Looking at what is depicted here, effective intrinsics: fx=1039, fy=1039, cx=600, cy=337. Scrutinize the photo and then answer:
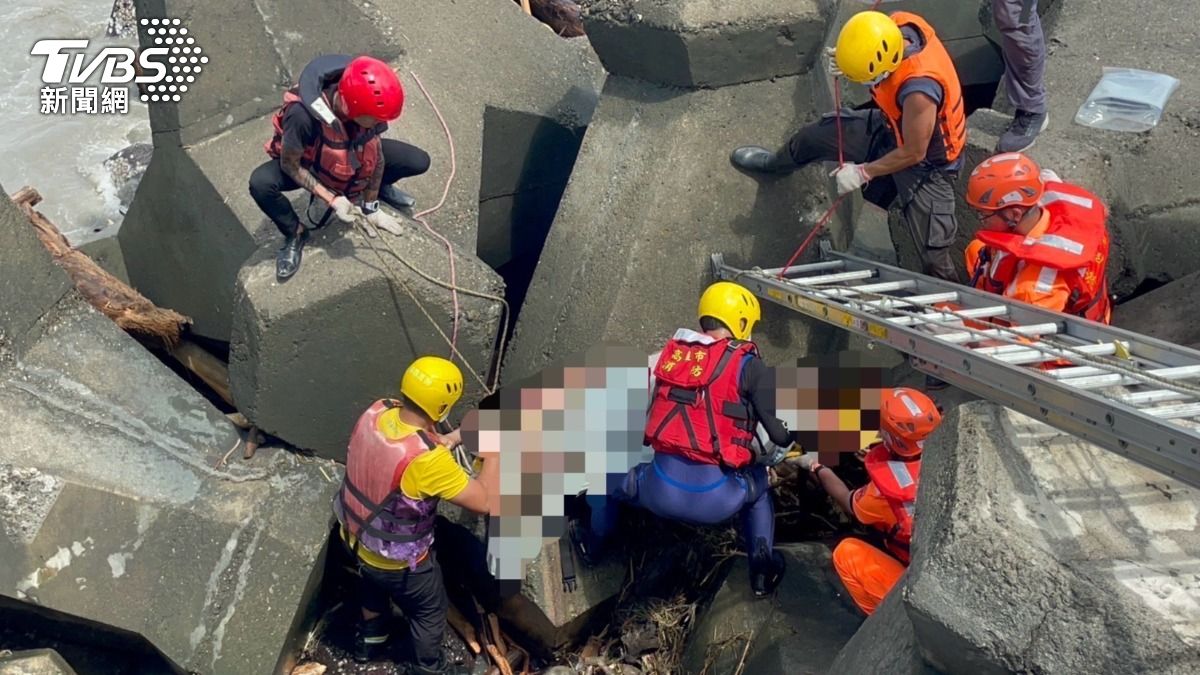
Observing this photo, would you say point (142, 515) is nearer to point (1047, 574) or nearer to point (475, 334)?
point (475, 334)

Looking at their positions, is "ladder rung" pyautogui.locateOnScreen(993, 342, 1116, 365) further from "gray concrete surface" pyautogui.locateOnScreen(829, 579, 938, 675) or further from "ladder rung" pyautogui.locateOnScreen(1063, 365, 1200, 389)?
"gray concrete surface" pyautogui.locateOnScreen(829, 579, 938, 675)

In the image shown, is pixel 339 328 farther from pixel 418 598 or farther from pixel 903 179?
pixel 903 179

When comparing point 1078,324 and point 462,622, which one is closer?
point 1078,324

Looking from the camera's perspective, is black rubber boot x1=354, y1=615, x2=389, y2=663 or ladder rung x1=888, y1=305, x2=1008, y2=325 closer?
ladder rung x1=888, y1=305, x2=1008, y2=325

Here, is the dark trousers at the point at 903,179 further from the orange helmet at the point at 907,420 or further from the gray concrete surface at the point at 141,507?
the gray concrete surface at the point at 141,507

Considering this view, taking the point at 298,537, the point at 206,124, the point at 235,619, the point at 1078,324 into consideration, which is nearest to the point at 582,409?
the point at 298,537

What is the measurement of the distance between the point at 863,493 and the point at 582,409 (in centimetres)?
118

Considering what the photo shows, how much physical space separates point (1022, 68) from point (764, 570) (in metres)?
2.63

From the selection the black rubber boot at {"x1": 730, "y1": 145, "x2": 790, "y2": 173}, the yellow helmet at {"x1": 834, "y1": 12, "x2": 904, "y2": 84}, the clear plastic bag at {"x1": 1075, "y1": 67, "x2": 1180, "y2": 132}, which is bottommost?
the black rubber boot at {"x1": 730, "y1": 145, "x2": 790, "y2": 173}

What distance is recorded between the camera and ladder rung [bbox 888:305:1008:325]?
12.4 feet

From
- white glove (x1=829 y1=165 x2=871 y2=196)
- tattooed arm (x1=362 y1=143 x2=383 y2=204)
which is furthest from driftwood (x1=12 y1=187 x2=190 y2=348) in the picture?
white glove (x1=829 y1=165 x2=871 y2=196)

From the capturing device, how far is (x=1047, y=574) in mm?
2676

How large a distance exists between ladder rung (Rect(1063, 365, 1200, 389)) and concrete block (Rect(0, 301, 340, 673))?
121 inches

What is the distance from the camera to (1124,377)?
2.99 metres
